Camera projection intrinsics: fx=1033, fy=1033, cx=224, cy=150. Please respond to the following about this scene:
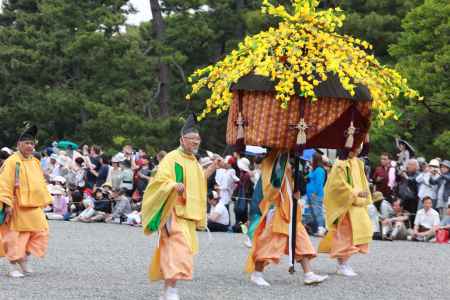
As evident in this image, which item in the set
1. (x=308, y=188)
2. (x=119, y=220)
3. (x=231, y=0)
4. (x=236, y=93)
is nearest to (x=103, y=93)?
(x=231, y=0)

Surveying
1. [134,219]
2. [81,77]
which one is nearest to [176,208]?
[134,219]

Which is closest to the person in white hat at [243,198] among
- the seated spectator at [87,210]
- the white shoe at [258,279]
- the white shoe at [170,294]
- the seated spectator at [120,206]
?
the seated spectator at [120,206]

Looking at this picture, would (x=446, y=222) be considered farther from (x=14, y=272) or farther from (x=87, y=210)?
(x=14, y=272)

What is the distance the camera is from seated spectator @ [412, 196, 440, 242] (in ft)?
54.3

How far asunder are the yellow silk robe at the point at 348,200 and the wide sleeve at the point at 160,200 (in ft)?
9.61

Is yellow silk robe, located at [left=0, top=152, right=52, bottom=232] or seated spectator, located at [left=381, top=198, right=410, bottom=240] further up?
yellow silk robe, located at [left=0, top=152, right=52, bottom=232]

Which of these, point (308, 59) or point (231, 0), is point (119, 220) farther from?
point (231, 0)

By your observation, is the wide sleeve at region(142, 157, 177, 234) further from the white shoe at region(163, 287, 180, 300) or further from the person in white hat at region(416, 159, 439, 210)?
the person in white hat at region(416, 159, 439, 210)

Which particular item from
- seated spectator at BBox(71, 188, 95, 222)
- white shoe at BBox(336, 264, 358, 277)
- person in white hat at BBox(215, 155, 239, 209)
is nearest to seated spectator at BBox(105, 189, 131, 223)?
seated spectator at BBox(71, 188, 95, 222)

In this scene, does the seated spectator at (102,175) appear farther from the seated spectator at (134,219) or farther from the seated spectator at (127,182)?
the seated spectator at (134,219)

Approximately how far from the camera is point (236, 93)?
10562mm

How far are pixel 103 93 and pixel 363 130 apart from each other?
21.6 metres

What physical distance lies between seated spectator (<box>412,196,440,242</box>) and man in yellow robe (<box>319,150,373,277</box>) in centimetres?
503

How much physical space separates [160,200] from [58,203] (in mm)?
12816
